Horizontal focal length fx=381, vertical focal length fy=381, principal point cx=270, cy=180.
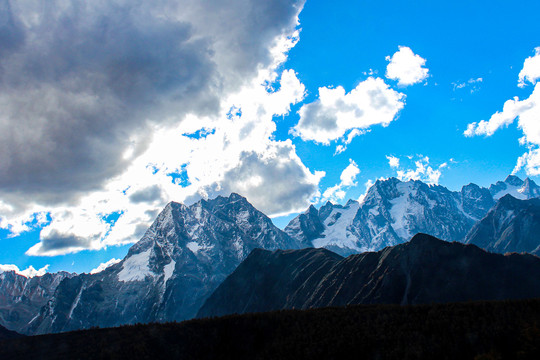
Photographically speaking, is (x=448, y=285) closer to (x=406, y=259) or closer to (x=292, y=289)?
(x=406, y=259)

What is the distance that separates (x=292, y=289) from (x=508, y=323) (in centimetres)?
14438

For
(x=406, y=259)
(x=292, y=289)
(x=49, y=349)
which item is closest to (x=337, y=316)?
(x=49, y=349)

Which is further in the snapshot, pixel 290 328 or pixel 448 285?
pixel 448 285

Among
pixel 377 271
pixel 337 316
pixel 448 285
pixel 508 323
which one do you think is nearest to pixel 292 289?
pixel 377 271

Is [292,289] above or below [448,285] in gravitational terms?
above

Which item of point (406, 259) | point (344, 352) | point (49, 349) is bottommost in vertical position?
point (344, 352)

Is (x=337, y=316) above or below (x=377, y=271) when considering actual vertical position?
below

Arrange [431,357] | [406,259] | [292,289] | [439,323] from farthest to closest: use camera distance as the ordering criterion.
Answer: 1. [292,289]
2. [406,259]
3. [439,323]
4. [431,357]

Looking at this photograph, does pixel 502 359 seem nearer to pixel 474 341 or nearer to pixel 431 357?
pixel 474 341

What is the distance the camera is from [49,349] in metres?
59.6

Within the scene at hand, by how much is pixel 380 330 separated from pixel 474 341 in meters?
11.9

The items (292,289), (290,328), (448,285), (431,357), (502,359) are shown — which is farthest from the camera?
(292,289)

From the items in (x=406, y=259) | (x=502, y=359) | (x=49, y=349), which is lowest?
(x=502, y=359)

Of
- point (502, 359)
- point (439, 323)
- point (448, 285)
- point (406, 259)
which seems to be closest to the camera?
point (502, 359)
